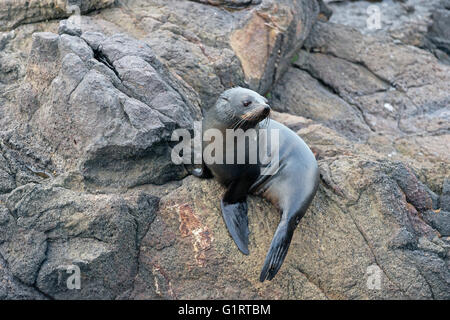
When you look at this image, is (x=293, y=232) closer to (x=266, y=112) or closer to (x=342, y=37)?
(x=266, y=112)

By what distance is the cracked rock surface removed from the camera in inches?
169

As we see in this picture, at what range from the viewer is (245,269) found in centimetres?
436

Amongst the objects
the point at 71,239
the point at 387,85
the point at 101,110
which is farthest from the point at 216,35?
the point at 71,239

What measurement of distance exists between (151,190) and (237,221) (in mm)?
838

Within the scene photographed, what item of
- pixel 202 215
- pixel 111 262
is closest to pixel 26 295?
pixel 111 262

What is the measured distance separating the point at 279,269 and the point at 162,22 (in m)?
3.72

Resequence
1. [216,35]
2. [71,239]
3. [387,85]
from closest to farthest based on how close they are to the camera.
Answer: [71,239]
[216,35]
[387,85]

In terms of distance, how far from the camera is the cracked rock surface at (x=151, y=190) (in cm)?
428

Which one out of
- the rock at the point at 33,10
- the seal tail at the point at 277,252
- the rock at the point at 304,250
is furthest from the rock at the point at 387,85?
the rock at the point at 33,10

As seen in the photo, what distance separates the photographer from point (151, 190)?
4.76 metres

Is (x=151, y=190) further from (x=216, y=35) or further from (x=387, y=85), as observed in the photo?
(x=387, y=85)

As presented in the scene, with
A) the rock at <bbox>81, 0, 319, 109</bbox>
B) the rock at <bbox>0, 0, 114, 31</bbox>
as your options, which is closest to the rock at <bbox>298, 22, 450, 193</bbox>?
the rock at <bbox>81, 0, 319, 109</bbox>

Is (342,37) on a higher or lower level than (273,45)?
lower

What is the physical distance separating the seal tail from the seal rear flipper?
0.68 ft
